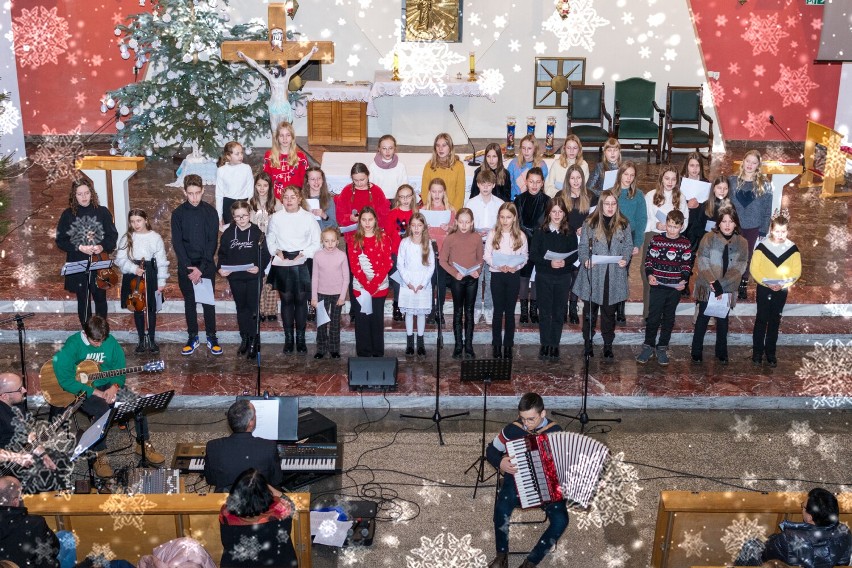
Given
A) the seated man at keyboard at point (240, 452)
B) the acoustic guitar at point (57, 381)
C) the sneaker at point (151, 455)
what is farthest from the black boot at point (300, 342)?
the seated man at keyboard at point (240, 452)

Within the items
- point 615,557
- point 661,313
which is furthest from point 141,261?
point 615,557

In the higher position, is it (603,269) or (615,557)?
(603,269)

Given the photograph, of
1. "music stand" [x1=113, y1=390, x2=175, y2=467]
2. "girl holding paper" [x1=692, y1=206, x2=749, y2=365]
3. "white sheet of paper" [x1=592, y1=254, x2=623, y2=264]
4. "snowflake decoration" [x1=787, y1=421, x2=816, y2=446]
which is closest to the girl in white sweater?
"music stand" [x1=113, y1=390, x2=175, y2=467]

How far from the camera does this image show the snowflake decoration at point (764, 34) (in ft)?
50.6

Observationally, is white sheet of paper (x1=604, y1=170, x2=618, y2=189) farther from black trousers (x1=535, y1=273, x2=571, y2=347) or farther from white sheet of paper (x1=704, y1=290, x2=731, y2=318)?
white sheet of paper (x1=704, y1=290, x2=731, y2=318)

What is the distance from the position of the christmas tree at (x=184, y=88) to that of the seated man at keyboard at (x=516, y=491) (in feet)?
25.8

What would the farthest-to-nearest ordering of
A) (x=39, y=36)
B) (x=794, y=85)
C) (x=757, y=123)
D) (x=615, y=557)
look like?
(x=757, y=123)
(x=794, y=85)
(x=39, y=36)
(x=615, y=557)

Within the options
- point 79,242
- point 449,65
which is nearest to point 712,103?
point 449,65

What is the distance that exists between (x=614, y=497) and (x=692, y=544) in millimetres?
1210

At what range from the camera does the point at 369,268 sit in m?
8.89

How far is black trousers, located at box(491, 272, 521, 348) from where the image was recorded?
9023mm

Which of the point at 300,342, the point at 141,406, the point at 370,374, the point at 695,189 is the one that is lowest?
the point at 370,374

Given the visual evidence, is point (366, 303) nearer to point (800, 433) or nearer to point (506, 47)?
point (800, 433)

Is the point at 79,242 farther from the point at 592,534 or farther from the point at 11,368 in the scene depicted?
the point at 592,534
